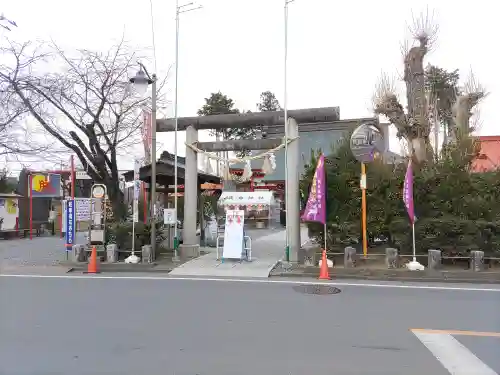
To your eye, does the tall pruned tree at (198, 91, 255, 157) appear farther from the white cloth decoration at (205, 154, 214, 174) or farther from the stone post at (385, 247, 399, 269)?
the stone post at (385, 247, 399, 269)

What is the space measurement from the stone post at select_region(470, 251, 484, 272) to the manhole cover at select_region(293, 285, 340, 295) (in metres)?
4.04

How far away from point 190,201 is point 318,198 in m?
4.37

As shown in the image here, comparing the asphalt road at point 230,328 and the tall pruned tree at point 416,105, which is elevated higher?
the tall pruned tree at point 416,105

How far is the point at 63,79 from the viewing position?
16.7 m

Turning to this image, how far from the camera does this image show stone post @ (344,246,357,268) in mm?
11828

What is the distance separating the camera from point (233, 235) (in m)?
13.5

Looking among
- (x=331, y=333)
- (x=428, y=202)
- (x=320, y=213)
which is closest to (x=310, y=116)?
(x=320, y=213)

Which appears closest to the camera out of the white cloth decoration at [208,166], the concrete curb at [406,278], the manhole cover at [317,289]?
the manhole cover at [317,289]

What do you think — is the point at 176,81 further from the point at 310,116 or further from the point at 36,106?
the point at 36,106

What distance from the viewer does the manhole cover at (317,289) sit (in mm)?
9234

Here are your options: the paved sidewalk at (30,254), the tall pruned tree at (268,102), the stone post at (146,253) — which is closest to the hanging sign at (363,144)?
the stone post at (146,253)

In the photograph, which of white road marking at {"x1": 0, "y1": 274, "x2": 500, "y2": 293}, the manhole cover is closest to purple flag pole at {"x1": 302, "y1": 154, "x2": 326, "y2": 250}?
white road marking at {"x1": 0, "y1": 274, "x2": 500, "y2": 293}

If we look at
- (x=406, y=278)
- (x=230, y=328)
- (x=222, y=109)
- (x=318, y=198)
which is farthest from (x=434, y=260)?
(x=222, y=109)

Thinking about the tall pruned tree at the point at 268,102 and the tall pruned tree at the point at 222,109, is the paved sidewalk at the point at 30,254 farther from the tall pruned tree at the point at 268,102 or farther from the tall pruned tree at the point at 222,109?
the tall pruned tree at the point at 268,102
